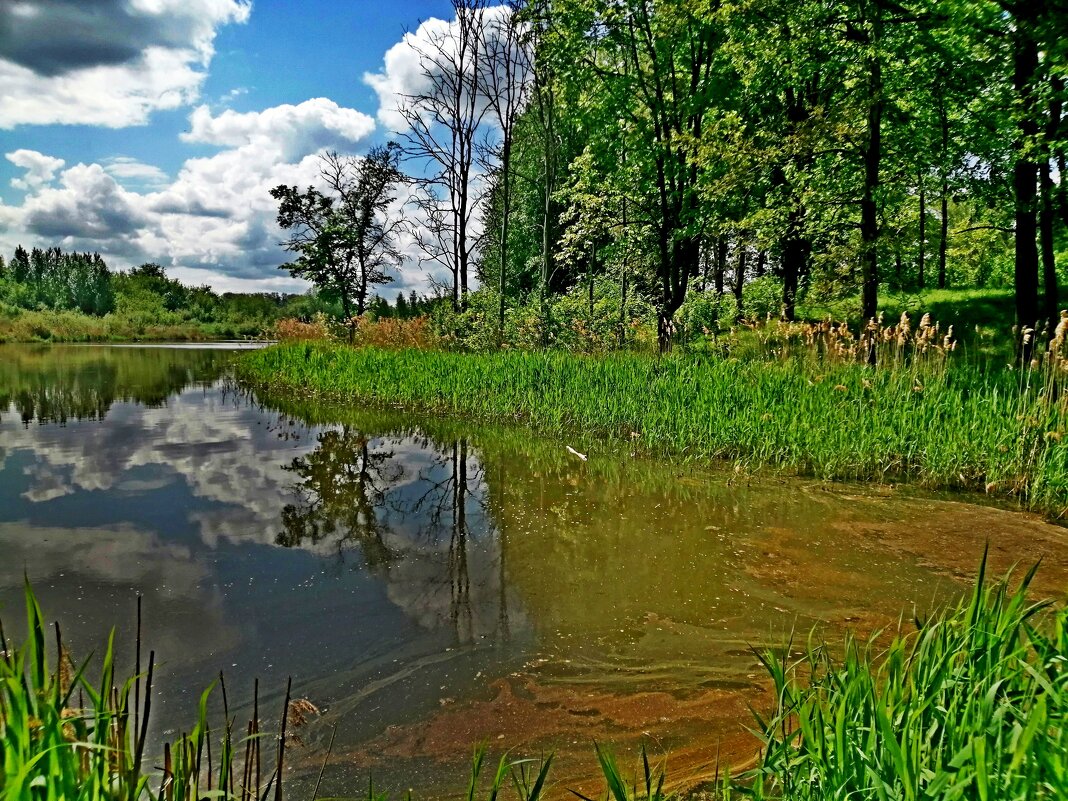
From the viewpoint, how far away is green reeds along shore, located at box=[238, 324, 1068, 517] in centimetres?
557

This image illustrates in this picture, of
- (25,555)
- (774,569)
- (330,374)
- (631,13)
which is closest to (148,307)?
(330,374)

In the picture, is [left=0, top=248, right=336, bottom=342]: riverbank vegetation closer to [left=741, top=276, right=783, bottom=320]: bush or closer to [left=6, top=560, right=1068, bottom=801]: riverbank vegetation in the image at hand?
[left=741, top=276, right=783, bottom=320]: bush

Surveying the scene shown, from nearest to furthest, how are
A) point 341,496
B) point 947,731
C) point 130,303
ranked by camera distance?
point 947,731 < point 341,496 < point 130,303

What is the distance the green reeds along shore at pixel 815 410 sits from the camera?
5574 millimetres

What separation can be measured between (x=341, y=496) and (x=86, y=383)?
1259 cm

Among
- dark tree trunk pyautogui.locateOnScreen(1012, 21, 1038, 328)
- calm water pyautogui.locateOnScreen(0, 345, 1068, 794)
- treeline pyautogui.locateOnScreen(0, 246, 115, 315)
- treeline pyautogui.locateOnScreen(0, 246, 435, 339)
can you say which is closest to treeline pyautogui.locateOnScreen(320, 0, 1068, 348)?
dark tree trunk pyautogui.locateOnScreen(1012, 21, 1038, 328)

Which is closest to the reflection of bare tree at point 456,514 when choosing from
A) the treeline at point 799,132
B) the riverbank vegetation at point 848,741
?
the riverbank vegetation at point 848,741

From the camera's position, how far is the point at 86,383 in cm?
1427

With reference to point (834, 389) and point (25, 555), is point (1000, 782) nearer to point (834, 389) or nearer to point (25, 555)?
point (25, 555)

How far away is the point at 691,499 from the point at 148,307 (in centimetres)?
5506

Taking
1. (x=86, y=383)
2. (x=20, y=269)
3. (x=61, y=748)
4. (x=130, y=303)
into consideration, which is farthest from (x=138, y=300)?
(x=61, y=748)

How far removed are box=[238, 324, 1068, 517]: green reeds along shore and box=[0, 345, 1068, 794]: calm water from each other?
1.80 feet

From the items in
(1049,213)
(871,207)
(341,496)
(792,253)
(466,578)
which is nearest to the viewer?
(466,578)

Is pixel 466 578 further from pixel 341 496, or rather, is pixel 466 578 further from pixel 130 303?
pixel 130 303
